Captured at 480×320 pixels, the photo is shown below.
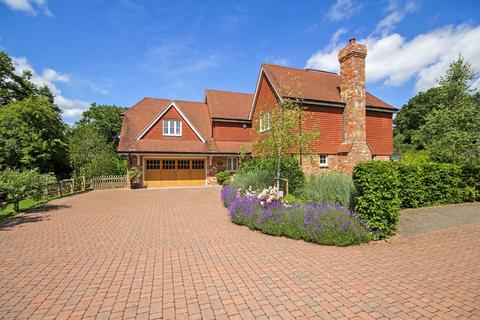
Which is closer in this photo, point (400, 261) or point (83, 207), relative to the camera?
point (400, 261)

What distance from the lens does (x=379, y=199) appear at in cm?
662

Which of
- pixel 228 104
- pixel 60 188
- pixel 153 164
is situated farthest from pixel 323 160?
pixel 60 188

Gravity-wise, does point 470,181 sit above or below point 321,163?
below

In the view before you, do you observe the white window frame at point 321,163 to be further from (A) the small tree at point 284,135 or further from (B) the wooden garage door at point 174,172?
(B) the wooden garage door at point 174,172

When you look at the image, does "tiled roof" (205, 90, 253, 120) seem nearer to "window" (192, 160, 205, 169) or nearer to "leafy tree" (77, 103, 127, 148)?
"window" (192, 160, 205, 169)

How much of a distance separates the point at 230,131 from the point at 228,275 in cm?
1993

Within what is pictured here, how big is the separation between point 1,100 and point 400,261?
3746cm

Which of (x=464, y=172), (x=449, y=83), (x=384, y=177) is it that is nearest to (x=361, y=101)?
(x=449, y=83)

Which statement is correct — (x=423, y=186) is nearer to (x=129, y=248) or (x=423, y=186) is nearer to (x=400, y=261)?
(x=400, y=261)

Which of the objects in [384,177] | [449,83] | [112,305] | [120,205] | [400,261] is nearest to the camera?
[112,305]

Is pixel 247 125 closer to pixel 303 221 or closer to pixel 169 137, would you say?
pixel 169 137

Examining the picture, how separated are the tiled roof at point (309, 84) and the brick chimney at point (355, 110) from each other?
45.4 inches

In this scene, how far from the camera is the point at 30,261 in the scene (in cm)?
539

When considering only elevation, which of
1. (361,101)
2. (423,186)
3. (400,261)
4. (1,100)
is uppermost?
(1,100)
